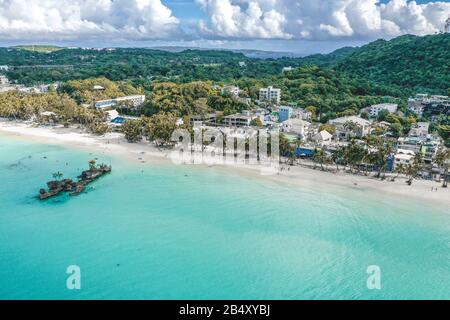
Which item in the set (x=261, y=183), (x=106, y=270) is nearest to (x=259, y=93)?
(x=261, y=183)

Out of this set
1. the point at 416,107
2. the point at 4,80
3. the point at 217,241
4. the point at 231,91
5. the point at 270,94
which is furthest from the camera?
the point at 4,80

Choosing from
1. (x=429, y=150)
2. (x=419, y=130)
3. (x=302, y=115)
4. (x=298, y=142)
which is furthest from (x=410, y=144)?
(x=302, y=115)

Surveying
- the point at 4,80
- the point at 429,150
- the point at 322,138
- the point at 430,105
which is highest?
the point at 4,80

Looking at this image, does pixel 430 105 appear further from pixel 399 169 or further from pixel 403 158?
pixel 399 169

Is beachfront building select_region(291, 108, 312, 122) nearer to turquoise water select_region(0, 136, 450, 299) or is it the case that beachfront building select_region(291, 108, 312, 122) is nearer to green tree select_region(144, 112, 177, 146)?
green tree select_region(144, 112, 177, 146)

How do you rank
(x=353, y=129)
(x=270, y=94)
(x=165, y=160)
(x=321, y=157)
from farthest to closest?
1. (x=270, y=94)
2. (x=353, y=129)
3. (x=165, y=160)
4. (x=321, y=157)

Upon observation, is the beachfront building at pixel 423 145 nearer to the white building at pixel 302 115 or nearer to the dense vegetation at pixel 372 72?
the white building at pixel 302 115

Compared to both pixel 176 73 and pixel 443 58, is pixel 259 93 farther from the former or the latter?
pixel 443 58
